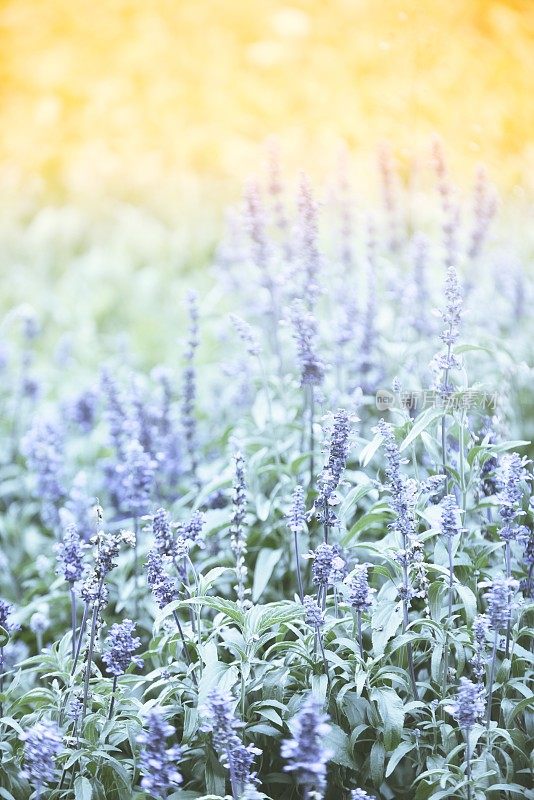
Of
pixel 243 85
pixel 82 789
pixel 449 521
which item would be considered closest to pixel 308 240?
pixel 449 521

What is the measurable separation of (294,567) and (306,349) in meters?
0.69

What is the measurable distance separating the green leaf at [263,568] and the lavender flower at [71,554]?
0.58 metres

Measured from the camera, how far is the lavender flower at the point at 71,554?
209 cm

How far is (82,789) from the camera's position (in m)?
1.88

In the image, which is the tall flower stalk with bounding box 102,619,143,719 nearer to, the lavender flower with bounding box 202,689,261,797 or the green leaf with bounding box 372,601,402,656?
the lavender flower with bounding box 202,689,261,797

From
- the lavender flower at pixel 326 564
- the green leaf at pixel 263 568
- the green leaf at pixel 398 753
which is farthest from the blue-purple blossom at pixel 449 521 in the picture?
the green leaf at pixel 263 568

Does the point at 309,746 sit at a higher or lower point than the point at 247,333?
lower

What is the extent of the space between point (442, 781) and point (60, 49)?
5.75 m

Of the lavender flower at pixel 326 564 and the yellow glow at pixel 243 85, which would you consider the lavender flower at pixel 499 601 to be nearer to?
the lavender flower at pixel 326 564

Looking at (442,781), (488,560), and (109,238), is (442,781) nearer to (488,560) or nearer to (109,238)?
(488,560)

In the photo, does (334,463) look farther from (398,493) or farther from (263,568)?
(263,568)

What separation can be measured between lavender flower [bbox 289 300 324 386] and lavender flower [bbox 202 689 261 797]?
1068 millimetres

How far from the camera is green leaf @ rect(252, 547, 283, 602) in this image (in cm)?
250

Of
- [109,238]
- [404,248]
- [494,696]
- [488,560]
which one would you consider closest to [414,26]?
[404,248]
